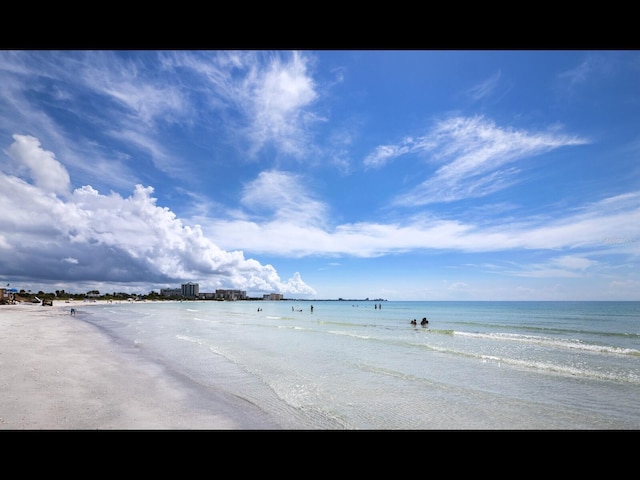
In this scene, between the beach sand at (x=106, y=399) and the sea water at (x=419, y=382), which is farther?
the sea water at (x=419, y=382)

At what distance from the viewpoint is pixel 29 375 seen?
33.1ft

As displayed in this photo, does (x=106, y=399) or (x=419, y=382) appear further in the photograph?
(x=419, y=382)

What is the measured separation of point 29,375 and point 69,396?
3.25 m

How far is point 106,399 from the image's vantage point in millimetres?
8211

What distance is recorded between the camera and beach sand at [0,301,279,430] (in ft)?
21.7

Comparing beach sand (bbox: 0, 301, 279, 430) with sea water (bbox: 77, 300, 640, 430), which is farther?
sea water (bbox: 77, 300, 640, 430)

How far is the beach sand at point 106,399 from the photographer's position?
260 inches
